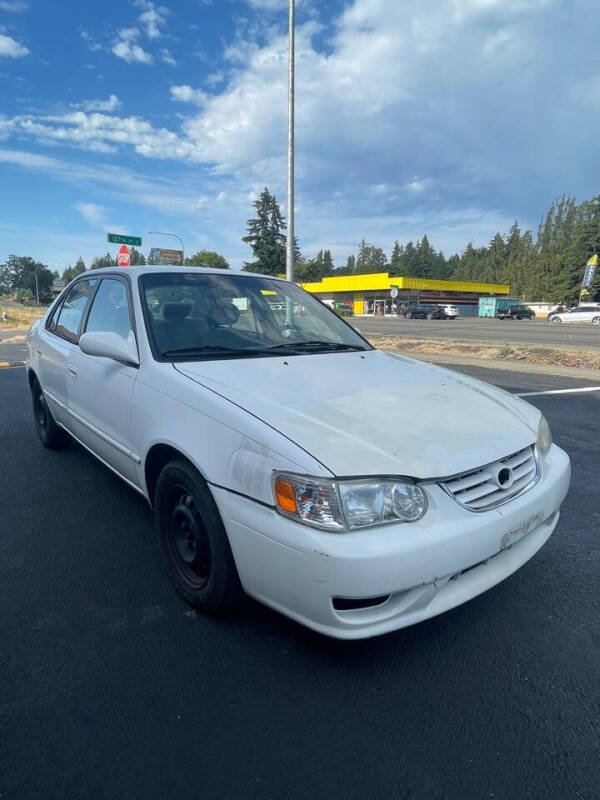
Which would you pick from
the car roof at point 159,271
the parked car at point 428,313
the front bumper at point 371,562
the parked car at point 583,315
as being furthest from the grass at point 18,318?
the parked car at point 583,315

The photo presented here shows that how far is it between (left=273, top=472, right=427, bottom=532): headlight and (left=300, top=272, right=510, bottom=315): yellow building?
197 ft

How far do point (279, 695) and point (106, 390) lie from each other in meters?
1.95

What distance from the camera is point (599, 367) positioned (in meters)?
10.7

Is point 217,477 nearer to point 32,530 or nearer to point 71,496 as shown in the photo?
point 32,530

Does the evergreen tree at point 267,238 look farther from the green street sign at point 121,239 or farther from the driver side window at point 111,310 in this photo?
the driver side window at point 111,310

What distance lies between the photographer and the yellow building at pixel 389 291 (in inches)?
2489

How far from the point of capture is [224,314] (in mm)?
3137

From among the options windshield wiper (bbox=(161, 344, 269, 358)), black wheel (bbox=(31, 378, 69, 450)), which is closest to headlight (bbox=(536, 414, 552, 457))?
windshield wiper (bbox=(161, 344, 269, 358))

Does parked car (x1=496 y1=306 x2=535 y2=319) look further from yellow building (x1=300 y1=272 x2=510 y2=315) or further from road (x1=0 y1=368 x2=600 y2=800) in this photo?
road (x1=0 y1=368 x2=600 y2=800)

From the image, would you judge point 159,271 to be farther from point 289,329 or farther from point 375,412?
point 375,412

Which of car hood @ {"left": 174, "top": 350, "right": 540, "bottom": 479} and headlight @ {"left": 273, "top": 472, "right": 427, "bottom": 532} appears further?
car hood @ {"left": 174, "top": 350, "right": 540, "bottom": 479}

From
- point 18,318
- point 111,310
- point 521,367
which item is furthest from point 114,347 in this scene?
point 18,318

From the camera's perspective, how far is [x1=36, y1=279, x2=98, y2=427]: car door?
3.75 m

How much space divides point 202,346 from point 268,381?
60cm
